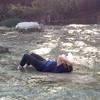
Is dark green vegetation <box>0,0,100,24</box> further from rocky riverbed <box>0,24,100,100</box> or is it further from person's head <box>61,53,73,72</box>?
person's head <box>61,53,73,72</box>

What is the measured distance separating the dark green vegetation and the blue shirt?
23018 millimetres

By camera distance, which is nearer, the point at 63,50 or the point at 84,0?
the point at 63,50

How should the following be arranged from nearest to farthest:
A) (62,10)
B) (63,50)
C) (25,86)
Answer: (25,86) < (63,50) < (62,10)

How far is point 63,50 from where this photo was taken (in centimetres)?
1534

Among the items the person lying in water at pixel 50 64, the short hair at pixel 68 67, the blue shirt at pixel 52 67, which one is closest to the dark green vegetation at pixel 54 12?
the person lying in water at pixel 50 64

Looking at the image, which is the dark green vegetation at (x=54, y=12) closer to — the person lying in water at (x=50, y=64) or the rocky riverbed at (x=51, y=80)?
the rocky riverbed at (x=51, y=80)

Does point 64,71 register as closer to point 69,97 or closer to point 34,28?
point 69,97

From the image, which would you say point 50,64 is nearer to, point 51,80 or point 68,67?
point 68,67

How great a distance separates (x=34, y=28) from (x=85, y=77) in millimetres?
14834

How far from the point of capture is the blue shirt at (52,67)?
10.7 meters

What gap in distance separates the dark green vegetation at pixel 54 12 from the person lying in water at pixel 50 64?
22902mm

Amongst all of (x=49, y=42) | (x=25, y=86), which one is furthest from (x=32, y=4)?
(x=25, y=86)

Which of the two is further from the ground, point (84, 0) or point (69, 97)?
point (84, 0)

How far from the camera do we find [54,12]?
117 feet
